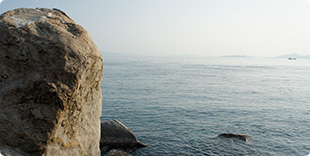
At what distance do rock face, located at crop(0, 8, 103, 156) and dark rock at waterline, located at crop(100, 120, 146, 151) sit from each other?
19.0ft

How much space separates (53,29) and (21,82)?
1522 millimetres

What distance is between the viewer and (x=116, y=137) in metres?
11.8

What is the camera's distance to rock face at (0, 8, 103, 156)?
211 inches

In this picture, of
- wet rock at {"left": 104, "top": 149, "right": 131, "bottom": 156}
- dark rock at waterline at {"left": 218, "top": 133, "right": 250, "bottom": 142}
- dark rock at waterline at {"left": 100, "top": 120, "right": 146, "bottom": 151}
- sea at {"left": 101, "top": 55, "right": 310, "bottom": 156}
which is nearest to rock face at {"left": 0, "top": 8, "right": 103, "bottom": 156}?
wet rock at {"left": 104, "top": 149, "right": 131, "bottom": 156}

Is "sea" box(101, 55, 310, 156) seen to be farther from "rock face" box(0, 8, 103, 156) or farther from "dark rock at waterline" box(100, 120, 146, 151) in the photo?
"rock face" box(0, 8, 103, 156)

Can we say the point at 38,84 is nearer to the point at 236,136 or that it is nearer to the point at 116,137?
the point at 116,137

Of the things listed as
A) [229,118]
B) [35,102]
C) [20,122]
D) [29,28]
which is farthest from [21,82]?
[229,118]

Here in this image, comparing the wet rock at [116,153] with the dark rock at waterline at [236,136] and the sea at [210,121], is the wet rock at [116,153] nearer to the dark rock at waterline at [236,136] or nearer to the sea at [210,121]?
the sea at [210,121]

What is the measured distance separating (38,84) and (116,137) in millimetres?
7078

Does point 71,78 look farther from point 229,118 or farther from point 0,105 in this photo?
point 229,118

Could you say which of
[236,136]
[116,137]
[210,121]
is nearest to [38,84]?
[116,137]

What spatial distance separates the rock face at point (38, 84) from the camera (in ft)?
17.6

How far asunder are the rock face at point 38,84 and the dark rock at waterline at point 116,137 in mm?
5783

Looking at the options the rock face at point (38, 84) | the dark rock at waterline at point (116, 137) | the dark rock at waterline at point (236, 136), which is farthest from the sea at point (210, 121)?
the rock face at point (38, 84)
